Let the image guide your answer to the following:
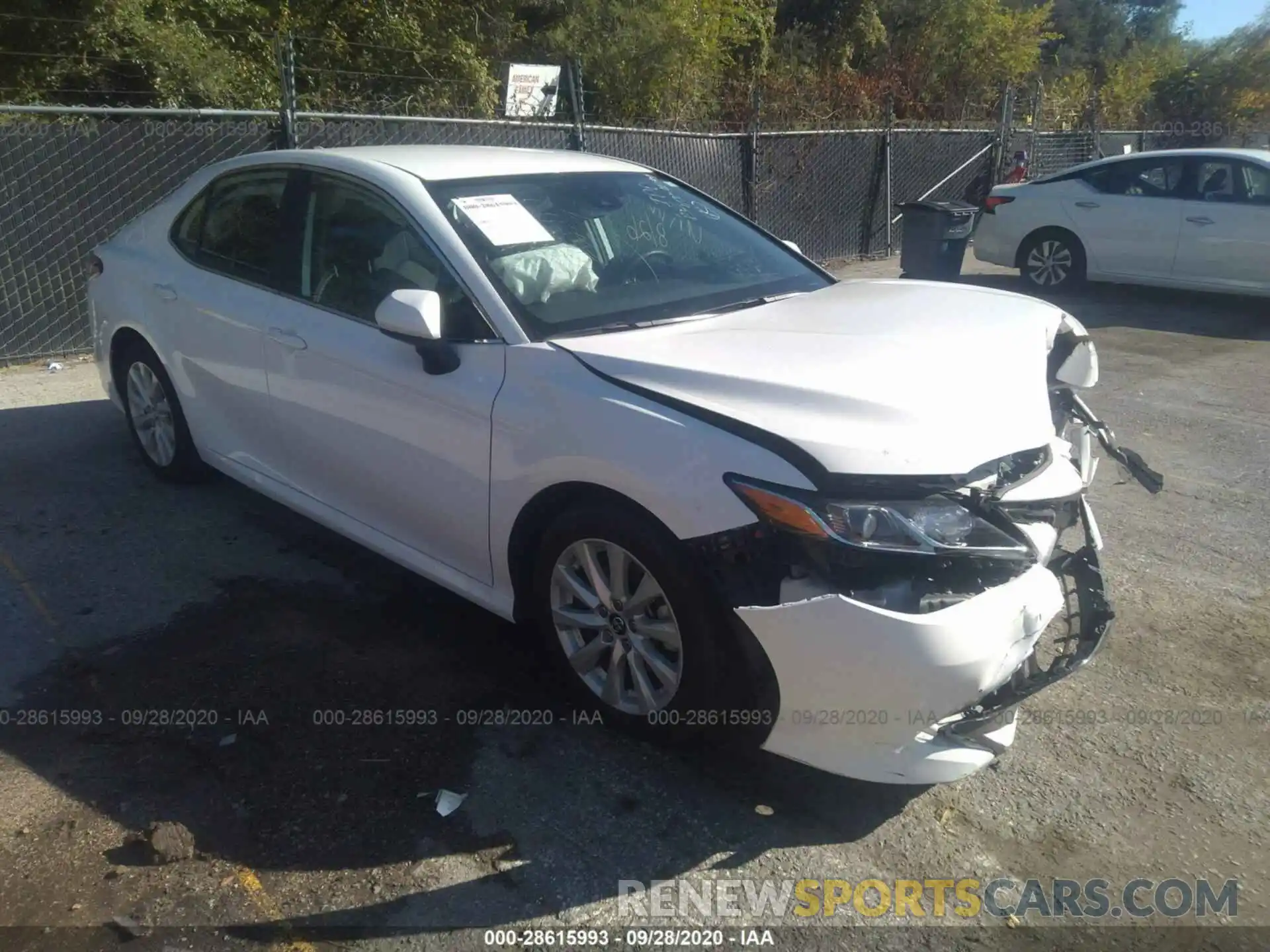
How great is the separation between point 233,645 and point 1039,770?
2.78 meters

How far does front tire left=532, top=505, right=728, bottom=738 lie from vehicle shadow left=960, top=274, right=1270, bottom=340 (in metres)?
7.85

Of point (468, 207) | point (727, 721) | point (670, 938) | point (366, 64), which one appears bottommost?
point (670, 938)

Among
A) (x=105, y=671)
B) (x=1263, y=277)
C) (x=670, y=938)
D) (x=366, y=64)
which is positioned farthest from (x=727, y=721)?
(x=366, y=64)

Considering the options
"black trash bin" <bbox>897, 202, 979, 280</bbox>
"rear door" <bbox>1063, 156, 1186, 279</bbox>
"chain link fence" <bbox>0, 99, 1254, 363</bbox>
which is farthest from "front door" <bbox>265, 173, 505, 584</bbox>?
"rear door" <bbox>1063, 156, 1186, 279</bbox>

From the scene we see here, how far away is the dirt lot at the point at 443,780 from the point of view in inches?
110

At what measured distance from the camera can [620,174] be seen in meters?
4.61

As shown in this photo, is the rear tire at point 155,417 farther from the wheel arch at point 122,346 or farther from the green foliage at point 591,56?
the green foliage at point 591,56

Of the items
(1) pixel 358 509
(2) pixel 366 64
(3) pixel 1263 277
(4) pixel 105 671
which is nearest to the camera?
(4) pixel 105 671

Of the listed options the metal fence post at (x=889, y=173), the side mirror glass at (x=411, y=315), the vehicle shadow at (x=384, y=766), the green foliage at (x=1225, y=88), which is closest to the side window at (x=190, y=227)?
the vehicle shadow at (x=384, y=766)

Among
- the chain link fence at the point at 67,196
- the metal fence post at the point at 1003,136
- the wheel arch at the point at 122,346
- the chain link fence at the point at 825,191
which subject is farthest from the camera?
the metal fence post at the point at 1003,136

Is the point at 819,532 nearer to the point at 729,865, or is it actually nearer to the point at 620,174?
the point at 729,865

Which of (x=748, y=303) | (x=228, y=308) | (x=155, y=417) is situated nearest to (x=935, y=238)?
(x=748, y=303)

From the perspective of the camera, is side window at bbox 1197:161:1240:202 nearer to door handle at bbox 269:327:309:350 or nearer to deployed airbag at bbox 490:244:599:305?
deployed airbag at bbox 490:244:599:305

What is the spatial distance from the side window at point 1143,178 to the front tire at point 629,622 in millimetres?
9266
